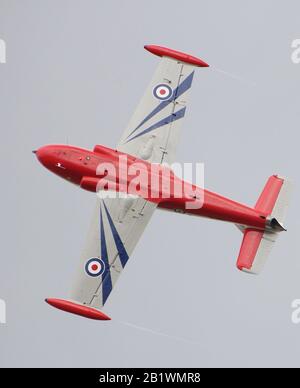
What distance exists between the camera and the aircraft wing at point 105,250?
103 feet

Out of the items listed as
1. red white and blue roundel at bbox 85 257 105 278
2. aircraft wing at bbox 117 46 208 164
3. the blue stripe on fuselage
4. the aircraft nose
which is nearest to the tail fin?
aircraft wing at bbox 117 46 208 164

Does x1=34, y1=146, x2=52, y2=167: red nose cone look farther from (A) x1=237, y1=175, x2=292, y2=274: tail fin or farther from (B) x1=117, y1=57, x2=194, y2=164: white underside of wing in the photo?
(A) x1=237, y1=175, x2=292, y2=274: tail fin

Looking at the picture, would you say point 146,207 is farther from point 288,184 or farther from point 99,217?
point 288,184

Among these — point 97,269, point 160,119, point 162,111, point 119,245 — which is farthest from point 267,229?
point 97,269

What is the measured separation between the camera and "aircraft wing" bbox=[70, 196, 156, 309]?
103ft

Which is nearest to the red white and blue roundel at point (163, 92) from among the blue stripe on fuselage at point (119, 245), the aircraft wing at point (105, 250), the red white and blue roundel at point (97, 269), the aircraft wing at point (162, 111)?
the aircraft wing at point (162, 111)

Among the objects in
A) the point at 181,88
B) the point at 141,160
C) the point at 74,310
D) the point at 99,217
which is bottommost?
the point at 74,310

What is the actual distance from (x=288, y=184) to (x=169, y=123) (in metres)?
3.90

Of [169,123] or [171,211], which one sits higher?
[169,123]

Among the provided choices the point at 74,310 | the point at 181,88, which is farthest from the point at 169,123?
the point at 74,310

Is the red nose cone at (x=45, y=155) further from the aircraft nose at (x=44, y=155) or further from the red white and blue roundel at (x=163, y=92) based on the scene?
the red white and blue roundel at (x=163, y=92)

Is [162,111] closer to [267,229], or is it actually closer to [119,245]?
[119,245]

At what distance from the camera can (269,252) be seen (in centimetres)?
3156

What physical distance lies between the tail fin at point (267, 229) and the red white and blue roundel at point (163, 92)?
3.92 meters
